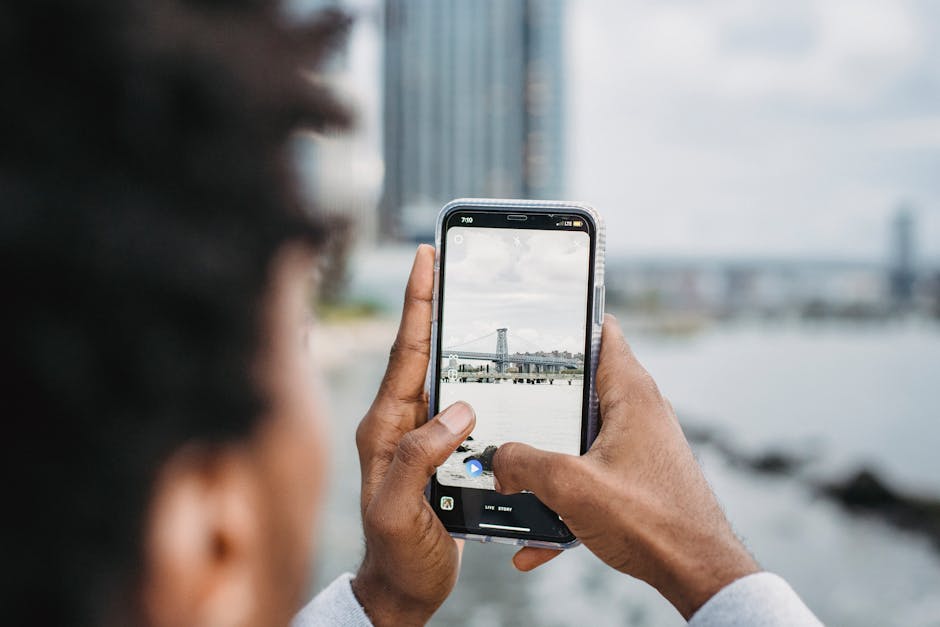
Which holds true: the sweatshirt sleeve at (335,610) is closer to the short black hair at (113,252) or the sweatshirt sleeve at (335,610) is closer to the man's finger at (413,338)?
the man's finger at (413,338)

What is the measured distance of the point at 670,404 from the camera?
26.3 inches

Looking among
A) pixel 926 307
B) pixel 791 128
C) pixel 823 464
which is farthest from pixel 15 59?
pixel 791 128

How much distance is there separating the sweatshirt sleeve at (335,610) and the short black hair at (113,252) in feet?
1.50

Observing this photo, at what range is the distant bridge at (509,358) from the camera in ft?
2.49

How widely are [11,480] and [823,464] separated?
5991 millimetres

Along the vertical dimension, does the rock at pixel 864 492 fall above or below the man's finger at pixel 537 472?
below

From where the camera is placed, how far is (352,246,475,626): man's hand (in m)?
0.67

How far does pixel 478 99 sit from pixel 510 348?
7.98 m

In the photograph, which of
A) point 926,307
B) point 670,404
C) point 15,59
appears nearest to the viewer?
point 15,59

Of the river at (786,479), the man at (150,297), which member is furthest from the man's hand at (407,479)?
the river at (786,479)

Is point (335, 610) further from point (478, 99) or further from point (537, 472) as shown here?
point (478, 99)

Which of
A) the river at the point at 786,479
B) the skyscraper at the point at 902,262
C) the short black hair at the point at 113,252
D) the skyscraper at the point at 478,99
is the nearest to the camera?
the short black hair at the point at 113,252

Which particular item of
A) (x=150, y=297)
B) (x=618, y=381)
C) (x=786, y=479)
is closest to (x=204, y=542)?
(x=150, y=297)

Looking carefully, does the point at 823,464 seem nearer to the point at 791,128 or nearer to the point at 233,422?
the point at 791,128
